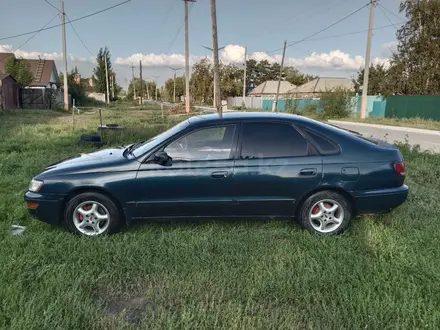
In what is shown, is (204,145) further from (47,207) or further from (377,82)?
(377,82)

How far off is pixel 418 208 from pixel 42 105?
33657 millimetres

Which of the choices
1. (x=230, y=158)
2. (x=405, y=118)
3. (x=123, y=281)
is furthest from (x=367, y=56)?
(x=123, y=281)

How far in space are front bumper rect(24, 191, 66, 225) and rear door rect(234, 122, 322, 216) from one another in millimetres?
2037

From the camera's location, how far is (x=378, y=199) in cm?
391

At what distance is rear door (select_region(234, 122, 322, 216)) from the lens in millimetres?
3850

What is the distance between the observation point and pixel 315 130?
403cm

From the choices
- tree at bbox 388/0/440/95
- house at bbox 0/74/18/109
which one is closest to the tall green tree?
house at bbox 0/74/18/109

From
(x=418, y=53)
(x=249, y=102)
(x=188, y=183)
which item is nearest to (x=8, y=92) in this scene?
(x=188, y=183)

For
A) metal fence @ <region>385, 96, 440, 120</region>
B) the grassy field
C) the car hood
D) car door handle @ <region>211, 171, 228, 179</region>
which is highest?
metal fence @ <region>385, 96, 440, 120</region>

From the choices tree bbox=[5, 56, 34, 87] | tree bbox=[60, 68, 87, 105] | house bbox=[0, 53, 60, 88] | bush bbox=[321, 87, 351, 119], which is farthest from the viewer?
house bbox=[0, 53, 60, 88]

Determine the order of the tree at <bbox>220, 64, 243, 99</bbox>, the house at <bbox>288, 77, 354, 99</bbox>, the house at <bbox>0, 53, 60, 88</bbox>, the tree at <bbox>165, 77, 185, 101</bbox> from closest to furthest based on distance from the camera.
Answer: the house at <bbox>0, 53, 60, 88</bbox>
the house at <bbox>288, 77, 354, 99</bbox>
the tree at <bbox>220, 64, 243, 99</bbox>
the tree at <bbox>165, 77, 185, 101</bbox>

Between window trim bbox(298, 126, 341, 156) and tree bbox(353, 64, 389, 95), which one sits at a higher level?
tree bbox(353, 64, 389, 95)

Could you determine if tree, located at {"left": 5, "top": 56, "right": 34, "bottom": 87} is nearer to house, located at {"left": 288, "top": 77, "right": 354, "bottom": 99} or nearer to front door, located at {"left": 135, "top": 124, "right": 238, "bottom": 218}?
front door, located at {"left": 135, "top": 124, "right": 238, "bottom": 218}

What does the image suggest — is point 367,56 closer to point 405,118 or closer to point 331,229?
point 405,118
